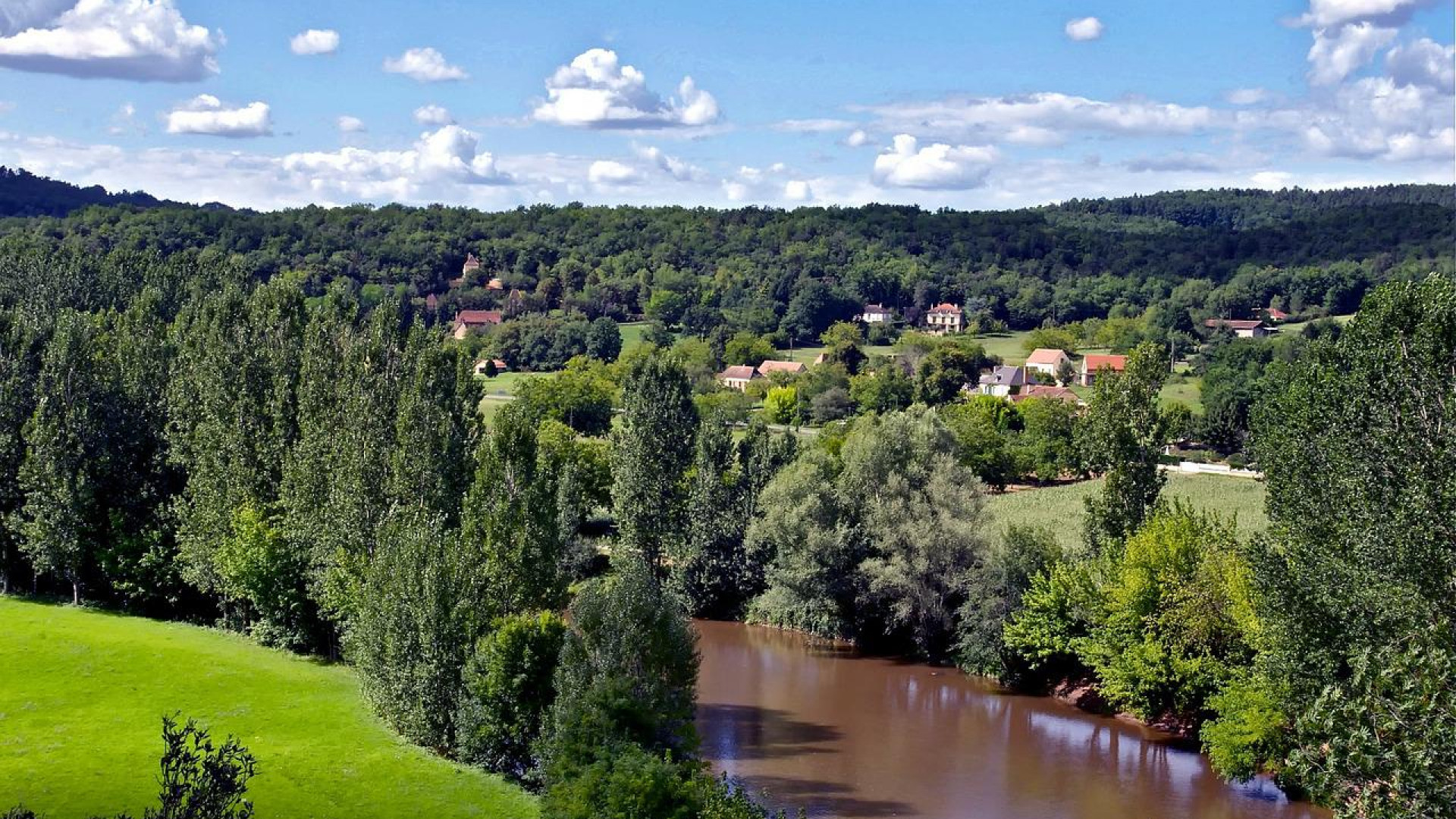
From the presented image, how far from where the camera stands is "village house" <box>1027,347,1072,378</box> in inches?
4294

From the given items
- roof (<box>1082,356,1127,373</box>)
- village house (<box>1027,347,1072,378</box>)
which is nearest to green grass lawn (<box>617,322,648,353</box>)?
village house (<box>1027,347,1072,378</box>)

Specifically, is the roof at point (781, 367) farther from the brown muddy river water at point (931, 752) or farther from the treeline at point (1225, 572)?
the brown muddy river water at point (931, 752)

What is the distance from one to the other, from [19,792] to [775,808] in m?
16.6

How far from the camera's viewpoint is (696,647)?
152 feet

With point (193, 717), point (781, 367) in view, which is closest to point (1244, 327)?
point (781, 367)

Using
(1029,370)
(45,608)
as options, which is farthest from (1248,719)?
(1029,370)

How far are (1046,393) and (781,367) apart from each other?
81.8 ft

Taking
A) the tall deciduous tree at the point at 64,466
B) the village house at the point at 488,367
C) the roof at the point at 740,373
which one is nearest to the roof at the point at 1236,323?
the roof at the point at 740,373

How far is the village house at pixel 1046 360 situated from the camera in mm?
109062

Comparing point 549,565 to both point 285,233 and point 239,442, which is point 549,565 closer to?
point 239,442

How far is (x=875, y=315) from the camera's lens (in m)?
144

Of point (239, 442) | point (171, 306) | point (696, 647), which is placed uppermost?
point (171, 306)

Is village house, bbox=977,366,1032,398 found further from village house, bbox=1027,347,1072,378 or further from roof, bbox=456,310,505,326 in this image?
roof, bbox=456,310,505,326

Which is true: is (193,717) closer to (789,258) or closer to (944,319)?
(944,319)
